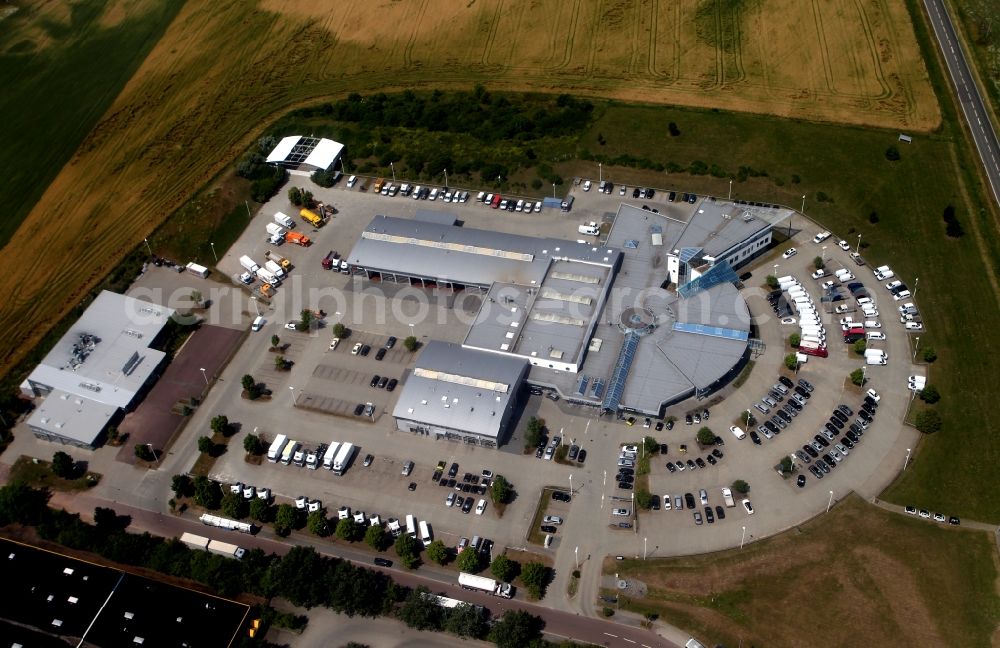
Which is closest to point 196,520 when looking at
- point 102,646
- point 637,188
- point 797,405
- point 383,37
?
point 102,646

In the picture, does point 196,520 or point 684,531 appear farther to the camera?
point 196,520

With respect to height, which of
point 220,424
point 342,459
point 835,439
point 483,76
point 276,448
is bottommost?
point 276,448

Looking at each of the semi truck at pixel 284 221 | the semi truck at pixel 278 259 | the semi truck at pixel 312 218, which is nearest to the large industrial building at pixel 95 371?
→ the semi truck at pixel 278 259

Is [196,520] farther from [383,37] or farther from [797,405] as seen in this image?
[383,37]

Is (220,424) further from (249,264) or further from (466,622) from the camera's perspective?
(466,622)

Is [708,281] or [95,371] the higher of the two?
[708,281]

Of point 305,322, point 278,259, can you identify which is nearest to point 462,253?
point 305,322
